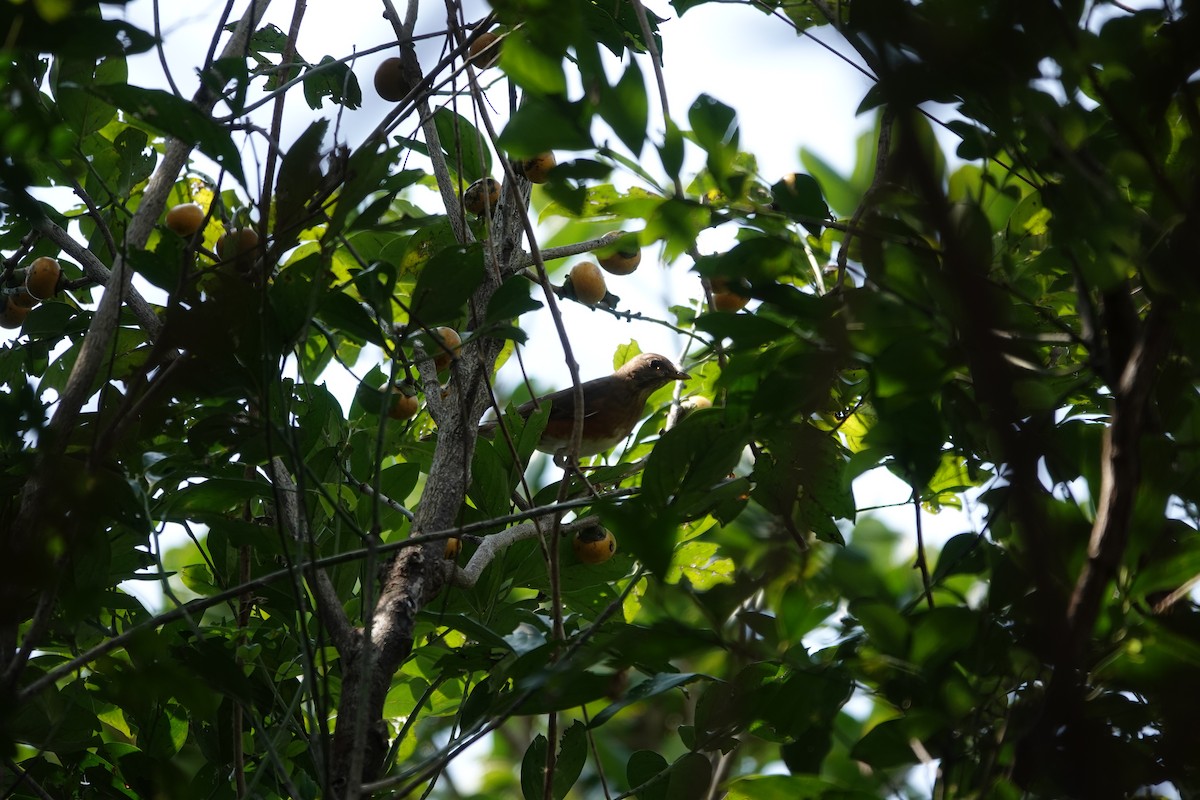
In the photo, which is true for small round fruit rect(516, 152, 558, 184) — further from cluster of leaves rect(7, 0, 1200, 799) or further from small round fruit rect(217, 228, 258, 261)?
cluster of leaves rect(7, 0, 1200, 799)

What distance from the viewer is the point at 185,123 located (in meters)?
1.67

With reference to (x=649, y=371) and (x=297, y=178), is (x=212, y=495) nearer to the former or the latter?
(x=297, y=178)

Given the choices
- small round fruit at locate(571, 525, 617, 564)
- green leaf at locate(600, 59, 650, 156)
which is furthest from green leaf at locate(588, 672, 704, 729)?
small round fruit at locate(571, 525, 617, 564)

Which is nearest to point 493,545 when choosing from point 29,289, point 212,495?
point 212,495

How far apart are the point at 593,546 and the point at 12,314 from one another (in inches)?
73.9

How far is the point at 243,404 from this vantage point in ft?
6.85

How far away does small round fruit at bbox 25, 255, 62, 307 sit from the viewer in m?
2.85

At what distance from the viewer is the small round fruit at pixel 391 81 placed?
3.19 meters

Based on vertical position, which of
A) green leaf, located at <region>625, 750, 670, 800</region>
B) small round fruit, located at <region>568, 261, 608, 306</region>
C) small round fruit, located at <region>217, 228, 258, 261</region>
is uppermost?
small round fruit, located at <region>568, 261, 608, 306</region>

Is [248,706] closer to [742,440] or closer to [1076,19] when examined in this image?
[742,440]

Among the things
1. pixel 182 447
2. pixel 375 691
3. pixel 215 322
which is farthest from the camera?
pixel 182 447

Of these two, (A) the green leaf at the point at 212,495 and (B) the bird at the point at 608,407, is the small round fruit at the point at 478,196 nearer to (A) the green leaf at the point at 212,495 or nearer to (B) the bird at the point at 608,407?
(A) the green leaf at the point at 212,495

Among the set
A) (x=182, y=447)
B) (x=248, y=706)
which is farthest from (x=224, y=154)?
(x=182, y=447)

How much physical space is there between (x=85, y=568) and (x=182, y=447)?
0.68m
